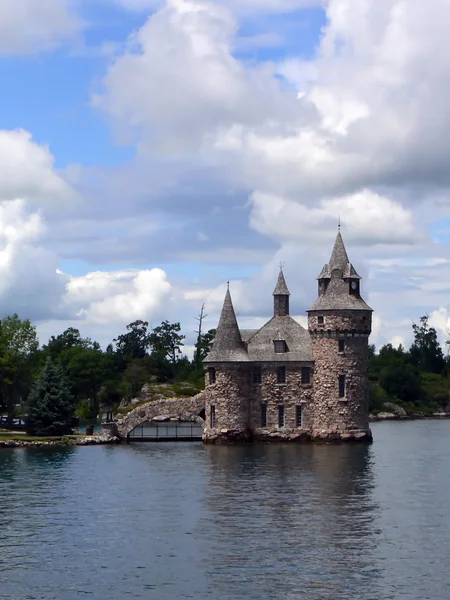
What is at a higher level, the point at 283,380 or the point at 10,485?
the point at 283,380

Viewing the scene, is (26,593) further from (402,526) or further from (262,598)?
(402,526)

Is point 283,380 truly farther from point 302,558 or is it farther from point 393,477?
point 302,558

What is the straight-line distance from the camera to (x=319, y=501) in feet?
177

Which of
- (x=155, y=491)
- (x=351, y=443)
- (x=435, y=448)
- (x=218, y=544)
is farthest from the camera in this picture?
(x=435, y=448)

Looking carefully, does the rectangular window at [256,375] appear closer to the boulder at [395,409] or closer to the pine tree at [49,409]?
the pine tree at [49,409]

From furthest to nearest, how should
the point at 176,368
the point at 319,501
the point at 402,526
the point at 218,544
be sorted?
the point at 176,368 < the point at 319,501 < the point at 402,526 < the point at 218,544

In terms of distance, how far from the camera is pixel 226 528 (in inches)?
1826

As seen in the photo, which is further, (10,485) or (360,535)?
(10,485)

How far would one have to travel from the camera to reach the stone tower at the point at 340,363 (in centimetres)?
8550

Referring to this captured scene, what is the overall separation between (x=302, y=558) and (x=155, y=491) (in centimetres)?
1978

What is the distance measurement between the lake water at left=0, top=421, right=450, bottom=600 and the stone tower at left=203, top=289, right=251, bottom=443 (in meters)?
10.1

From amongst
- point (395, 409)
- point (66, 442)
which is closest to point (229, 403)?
point (66, 442)

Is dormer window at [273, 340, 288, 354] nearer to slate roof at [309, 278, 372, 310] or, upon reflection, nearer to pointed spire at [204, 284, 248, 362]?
pointed spire at [204, 284, 248, 362]

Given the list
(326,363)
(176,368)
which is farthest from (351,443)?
(176,368)
